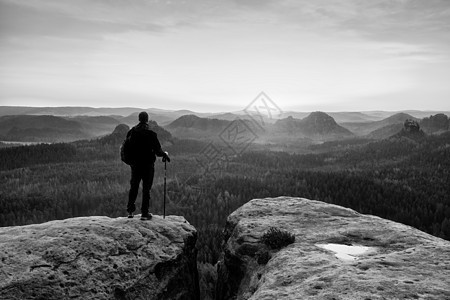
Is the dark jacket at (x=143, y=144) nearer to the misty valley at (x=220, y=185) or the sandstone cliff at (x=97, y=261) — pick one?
the sandstone cliff at (x=97, y=261)

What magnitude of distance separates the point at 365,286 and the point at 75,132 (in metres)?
151

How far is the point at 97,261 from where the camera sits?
753 cm

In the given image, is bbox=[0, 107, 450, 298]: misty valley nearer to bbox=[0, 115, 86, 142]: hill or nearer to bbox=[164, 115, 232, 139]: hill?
bbox=[164, 115, 232, 139]: hill

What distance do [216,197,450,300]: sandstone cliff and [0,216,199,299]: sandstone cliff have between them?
1947 mm

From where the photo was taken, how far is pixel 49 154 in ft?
167

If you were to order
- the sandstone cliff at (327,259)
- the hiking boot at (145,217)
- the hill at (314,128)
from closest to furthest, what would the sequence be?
the sandstone cliff at (327,259) < the hiking boot at (145,217) < the hill at (314,128)

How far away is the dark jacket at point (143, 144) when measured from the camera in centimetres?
948

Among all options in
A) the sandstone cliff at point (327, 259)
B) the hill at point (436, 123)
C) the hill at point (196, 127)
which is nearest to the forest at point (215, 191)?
the sandstone cliff at point (327, 259)

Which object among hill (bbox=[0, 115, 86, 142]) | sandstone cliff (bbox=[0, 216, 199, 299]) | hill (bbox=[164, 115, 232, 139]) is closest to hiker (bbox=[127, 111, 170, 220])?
sandstone cliff (bbox=[0, 216, 199, 299])

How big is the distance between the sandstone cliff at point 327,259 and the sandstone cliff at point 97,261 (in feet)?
6.39

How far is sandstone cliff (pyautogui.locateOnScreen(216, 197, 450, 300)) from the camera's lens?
17.3 feet

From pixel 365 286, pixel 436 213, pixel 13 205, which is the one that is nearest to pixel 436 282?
pixel 365 286

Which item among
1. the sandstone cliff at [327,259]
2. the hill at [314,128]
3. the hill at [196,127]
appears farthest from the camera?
the hill at [314,128]

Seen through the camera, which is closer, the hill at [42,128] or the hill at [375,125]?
the hill at [42,128]
